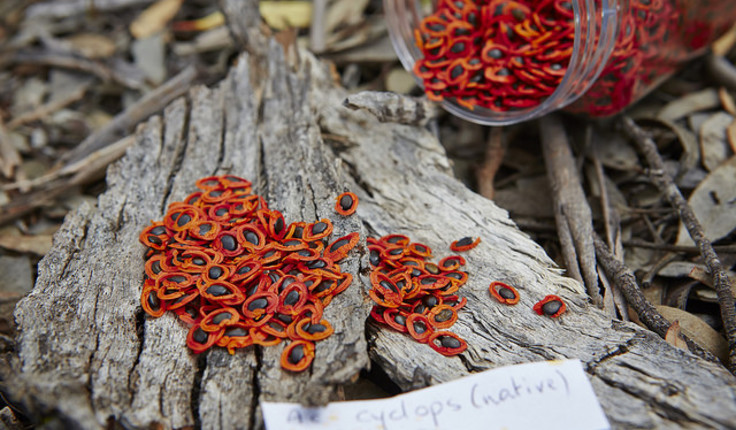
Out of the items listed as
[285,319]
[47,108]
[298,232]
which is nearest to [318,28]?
[47,108]

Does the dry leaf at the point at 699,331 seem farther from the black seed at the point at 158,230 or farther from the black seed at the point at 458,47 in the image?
the black seed at the point at 158,230

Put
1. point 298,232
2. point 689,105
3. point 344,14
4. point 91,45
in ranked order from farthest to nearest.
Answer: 1. point 91,45
2. point 344,14
3. point 689,105
4. point 298,232

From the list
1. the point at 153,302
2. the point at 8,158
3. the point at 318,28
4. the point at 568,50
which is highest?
the point at 568,50

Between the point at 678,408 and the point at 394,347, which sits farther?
the point at 394,347

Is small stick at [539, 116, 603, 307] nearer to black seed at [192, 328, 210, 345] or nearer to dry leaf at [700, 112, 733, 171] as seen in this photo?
dry leaf at [700, 112, 733, 171]

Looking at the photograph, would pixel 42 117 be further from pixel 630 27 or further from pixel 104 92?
pixel 630 27

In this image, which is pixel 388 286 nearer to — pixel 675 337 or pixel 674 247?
pixel 675 337

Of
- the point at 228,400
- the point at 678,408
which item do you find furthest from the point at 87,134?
the point at 678,408
